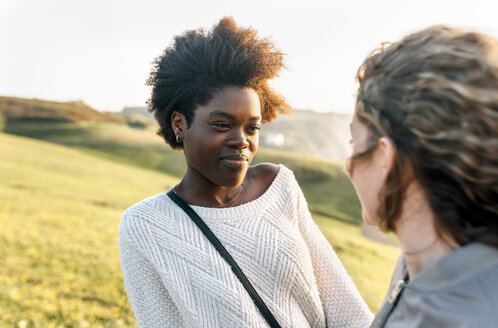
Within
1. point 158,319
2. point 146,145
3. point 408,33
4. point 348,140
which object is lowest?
point 146,145

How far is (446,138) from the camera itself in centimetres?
119

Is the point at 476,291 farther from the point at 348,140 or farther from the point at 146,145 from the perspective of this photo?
the point at 146,145

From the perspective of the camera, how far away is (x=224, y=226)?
2379 mm

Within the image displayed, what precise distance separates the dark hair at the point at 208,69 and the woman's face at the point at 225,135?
0.06 m

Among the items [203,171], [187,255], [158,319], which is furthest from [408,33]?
[158,319]

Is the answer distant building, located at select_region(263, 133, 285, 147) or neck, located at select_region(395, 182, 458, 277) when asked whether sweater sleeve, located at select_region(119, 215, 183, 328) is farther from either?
distant building, located at select_region(263, 133, 285, 147)

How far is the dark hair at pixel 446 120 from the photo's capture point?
3.85ft

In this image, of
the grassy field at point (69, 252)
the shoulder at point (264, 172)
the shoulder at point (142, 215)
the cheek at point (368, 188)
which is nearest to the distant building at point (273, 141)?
the grassy field at point (69, 252)

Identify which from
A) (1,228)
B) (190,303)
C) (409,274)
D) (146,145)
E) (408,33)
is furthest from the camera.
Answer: (146,145)

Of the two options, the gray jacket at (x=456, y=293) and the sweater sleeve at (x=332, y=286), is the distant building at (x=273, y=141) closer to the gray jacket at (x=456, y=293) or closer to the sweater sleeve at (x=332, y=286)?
the sweater sleeve at (x=332, y=286)

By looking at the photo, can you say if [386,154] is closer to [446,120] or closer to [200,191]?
[446,120]

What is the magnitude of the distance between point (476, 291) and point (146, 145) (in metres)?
43.9

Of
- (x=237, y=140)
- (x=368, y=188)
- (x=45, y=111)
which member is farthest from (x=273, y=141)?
(x=368, y=188)

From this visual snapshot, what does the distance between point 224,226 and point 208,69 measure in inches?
32.2
